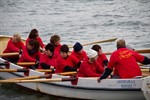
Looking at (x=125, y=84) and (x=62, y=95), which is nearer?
(x=125, y=84)

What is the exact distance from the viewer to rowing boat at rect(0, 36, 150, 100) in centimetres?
1029

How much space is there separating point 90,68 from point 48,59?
1.72m

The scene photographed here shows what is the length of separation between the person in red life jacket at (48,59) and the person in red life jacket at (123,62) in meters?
2.15

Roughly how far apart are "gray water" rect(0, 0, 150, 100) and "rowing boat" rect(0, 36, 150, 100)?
689 cm

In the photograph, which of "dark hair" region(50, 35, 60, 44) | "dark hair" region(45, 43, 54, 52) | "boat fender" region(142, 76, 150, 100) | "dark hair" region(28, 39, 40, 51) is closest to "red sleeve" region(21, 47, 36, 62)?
"dark hair" region(28, 39, 40, 51)

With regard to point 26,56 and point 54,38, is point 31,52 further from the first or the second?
point 54,38

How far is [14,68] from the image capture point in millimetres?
12953

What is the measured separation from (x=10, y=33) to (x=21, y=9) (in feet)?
23.9

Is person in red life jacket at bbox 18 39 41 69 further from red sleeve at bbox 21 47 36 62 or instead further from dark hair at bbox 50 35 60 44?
dark hair at bbox 50 35 60 44

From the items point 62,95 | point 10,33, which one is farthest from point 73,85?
point 10,33

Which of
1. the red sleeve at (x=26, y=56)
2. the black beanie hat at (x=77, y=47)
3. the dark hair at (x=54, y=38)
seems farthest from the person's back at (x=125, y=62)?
the red sleeve at (x=26, y=56)

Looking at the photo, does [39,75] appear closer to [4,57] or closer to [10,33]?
[4,57]

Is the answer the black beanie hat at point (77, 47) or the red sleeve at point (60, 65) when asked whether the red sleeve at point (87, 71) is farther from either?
the black beanie hat at point (77, 47)

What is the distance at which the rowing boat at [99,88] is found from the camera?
33.8 ft
